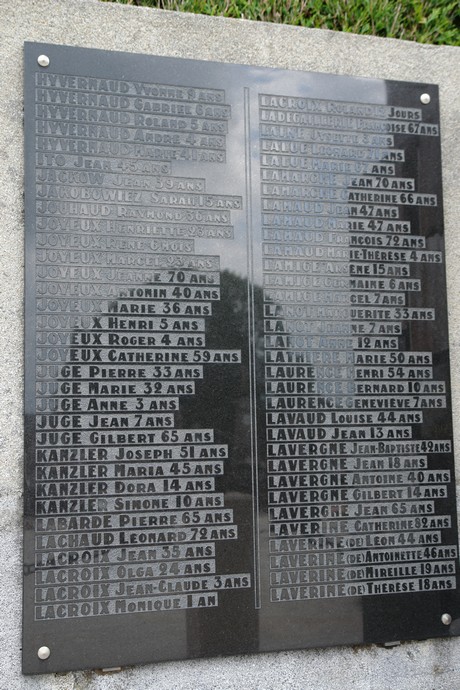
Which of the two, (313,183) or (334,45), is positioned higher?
(334,45)

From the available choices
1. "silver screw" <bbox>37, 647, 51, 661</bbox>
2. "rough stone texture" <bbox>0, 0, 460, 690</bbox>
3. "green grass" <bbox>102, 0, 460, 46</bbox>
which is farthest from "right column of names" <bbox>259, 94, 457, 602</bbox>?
"silver screw" <bbox>37, 647, 51, 661</bbox>

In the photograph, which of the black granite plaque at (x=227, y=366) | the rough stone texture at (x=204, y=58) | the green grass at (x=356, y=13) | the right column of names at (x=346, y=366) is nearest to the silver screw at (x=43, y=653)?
the black granite plaque at (x=227, y=366)

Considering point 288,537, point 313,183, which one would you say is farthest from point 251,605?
point 313,183

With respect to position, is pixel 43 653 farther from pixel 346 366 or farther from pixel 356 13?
pixel 356 13

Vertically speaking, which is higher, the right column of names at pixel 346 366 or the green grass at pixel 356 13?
the green grass at pixel 356 13

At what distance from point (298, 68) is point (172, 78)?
0.72 m

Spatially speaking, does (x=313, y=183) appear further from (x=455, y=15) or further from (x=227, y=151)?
(x=455, y=15)

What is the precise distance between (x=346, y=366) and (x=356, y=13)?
2215 millimetres

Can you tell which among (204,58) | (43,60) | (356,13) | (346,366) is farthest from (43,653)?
(356,13)

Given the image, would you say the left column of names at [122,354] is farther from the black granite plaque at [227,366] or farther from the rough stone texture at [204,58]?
the rough stone texture at [204,58]

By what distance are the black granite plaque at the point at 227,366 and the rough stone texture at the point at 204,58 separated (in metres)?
0.10

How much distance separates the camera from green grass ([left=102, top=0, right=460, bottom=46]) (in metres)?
4.30

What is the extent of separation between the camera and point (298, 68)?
4023mm

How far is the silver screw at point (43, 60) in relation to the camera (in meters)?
3.61
